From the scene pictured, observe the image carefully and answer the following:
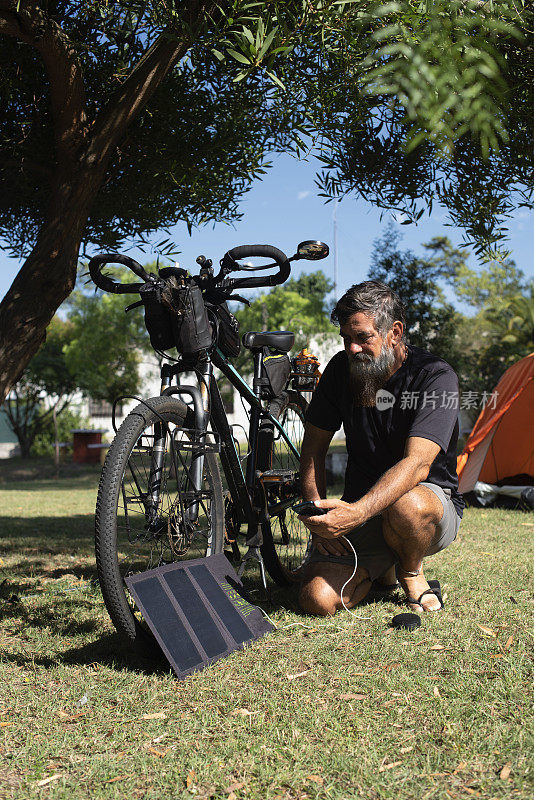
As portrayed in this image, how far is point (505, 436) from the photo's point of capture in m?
7.53

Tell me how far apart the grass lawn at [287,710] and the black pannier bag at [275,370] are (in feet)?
3.59

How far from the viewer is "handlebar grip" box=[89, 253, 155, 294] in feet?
9.49

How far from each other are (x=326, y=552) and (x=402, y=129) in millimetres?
2326

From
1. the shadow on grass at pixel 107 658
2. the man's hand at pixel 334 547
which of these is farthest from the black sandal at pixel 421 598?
the shadow on grass at pixel 107 658

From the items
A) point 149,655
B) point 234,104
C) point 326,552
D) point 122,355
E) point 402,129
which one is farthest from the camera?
point 122,355

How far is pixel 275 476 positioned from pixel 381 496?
2.28 ft

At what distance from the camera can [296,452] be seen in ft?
13.1

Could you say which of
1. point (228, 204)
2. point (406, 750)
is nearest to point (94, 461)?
point (228, 204)

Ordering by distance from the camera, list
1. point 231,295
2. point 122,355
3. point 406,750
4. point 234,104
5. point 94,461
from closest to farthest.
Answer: point 406,750
point 231,295
point 234,104
point 94,461
point 122,355

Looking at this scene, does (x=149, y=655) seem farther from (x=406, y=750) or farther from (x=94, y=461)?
(x=94, y=461)

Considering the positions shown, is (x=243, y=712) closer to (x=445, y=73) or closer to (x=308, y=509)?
(x=308, y=509)

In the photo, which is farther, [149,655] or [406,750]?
[149,655]

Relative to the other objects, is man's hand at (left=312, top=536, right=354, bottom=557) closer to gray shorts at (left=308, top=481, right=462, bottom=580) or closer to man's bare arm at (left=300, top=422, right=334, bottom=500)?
gray shorts at (left=308, top=481, right=462, bottom=580)

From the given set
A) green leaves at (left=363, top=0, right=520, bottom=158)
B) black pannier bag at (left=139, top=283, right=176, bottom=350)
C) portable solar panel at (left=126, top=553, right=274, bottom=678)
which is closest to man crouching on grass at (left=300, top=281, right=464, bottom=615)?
portable solar panel at (left=126, top=553, right=274, bottom=678)
